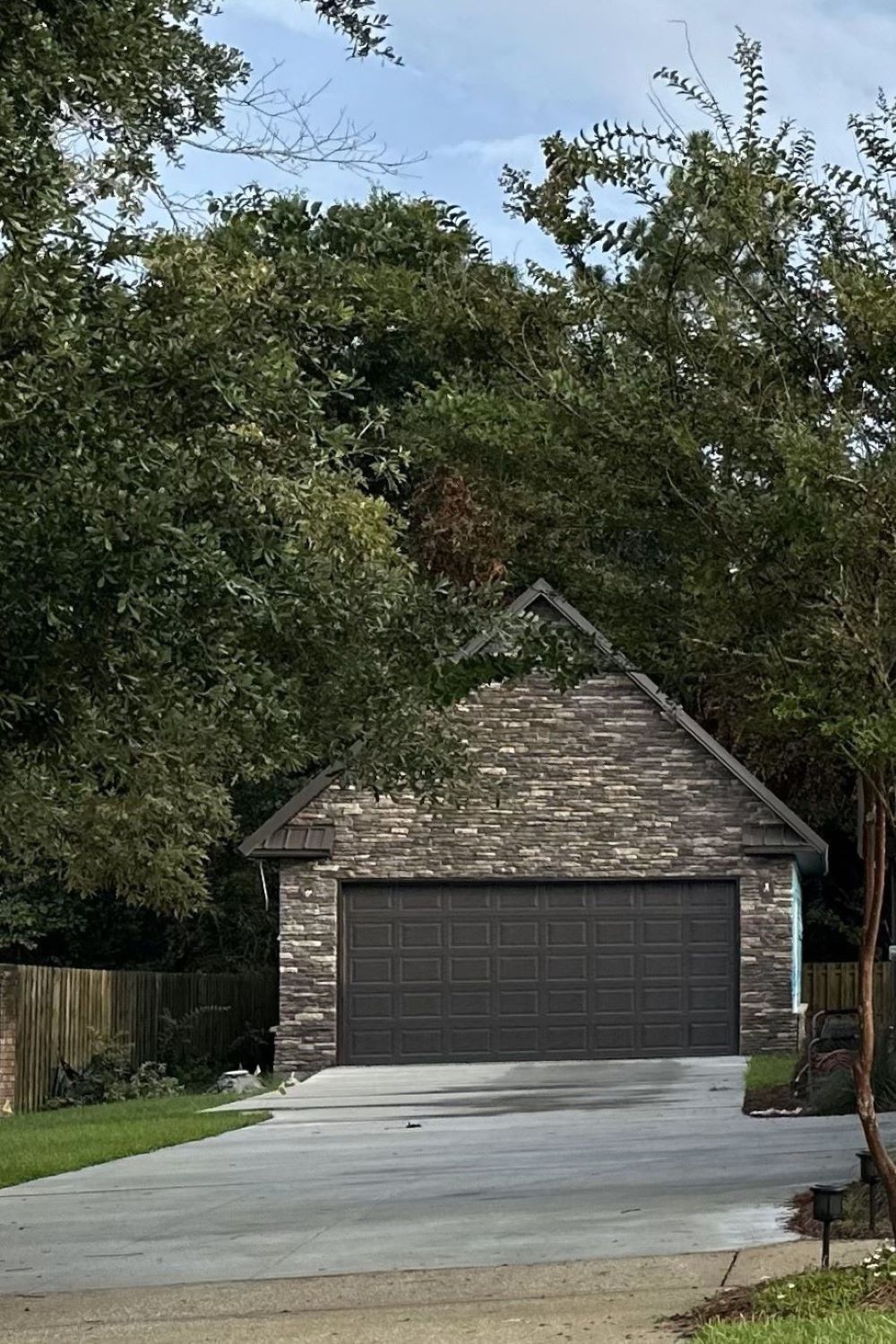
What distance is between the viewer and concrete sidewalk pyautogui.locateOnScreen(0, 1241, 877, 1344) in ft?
26.9

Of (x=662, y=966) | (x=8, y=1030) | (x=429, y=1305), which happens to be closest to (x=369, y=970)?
(x=662, y=966)

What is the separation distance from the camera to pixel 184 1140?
1816cm

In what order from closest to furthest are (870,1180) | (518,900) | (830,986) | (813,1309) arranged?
(813,1309), (870,1180), (518,900), (830,986)

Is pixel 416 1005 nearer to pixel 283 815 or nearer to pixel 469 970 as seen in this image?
pixel 469 970

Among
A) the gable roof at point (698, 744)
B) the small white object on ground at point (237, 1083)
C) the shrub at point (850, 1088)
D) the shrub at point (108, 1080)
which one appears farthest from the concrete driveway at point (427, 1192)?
the gable roof at point (698, 744)

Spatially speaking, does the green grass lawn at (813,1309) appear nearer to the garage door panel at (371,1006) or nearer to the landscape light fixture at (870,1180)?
the landscape light fixture at (870,1180)

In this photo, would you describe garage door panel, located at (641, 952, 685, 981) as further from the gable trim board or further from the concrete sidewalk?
the concrete sidewalk

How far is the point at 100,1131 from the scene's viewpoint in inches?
770

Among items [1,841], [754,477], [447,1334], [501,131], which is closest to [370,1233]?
[447,1334]

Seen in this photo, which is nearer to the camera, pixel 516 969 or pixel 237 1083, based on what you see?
pixel 237 1083

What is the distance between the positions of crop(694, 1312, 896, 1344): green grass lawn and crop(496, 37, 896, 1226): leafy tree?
1.27 m

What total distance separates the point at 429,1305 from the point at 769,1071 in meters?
15.7

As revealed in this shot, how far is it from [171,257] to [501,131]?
2405 millimetres

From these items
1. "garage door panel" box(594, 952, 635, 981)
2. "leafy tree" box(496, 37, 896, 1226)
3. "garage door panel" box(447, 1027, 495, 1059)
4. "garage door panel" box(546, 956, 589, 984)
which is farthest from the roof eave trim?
"leafy tree" box(496, 37, 896, 1226)
